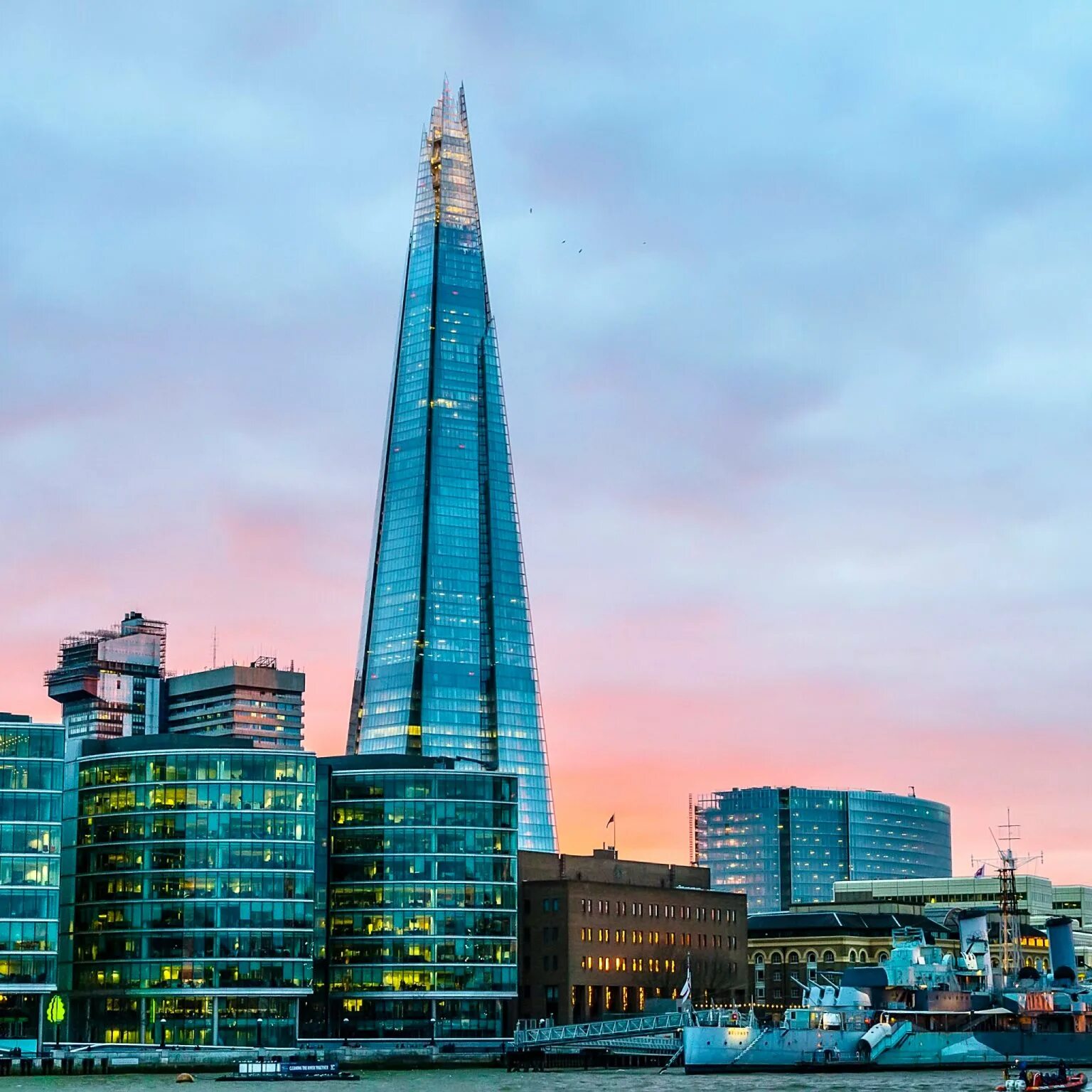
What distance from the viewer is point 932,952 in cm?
19538

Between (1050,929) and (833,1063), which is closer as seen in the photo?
(833,1063)

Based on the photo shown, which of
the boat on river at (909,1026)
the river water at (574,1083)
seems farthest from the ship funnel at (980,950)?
the river water at (574,1083)

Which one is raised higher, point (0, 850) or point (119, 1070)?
point (0, 850)

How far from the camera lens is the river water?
150125mm

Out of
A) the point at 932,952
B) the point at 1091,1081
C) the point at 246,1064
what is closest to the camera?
the point at 1091,1081

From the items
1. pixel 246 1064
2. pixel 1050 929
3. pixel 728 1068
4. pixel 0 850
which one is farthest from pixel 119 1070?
pixel 1050 929

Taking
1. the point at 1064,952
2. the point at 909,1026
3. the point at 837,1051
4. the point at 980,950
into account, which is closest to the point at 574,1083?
the point at 837,1051

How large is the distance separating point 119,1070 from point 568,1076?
40931 millimetres

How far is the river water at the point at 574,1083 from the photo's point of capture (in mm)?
150125

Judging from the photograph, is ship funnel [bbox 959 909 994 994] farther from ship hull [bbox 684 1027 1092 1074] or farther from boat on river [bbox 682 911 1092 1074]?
ship hull [bbox 684 1027 1092 1074]

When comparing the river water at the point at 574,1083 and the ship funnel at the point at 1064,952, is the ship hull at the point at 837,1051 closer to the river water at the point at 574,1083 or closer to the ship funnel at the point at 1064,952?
the river water at the point at 574,1083

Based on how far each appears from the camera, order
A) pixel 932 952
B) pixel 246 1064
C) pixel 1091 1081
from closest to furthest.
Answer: pixel 1091 1081, pixel 246 1064, pixel 932 952

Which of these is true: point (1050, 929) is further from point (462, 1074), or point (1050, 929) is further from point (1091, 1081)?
point (462, 1074)

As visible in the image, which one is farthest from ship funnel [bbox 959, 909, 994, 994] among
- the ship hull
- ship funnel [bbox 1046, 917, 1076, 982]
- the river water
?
the river water
